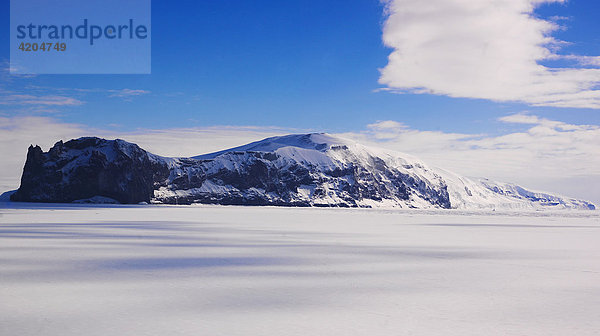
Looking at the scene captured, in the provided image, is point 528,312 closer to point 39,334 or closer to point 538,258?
point 39,334

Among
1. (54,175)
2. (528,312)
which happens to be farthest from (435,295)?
(54,175)

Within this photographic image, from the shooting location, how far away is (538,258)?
18562 millimetres

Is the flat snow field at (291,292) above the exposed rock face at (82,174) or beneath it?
beneath

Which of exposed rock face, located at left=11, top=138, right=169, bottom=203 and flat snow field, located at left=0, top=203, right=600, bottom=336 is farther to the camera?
exposed rock face, located at left=11, top=138, right=169, bottom=203

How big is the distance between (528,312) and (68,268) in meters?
12.2

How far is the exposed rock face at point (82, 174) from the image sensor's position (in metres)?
163

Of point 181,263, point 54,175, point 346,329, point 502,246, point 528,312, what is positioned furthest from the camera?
point 54,175

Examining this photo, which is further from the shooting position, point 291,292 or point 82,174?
point 82,174

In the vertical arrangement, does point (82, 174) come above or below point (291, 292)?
above

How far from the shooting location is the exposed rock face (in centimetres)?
16338

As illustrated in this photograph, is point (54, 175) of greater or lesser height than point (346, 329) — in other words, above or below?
above

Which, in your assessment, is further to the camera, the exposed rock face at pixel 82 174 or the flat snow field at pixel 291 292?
the exposed rock face at pixel 82 174

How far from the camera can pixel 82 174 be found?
16825 cm

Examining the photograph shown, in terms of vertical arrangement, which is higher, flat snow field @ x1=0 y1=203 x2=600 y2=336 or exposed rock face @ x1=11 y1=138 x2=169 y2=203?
exposed rock face @ x1=11 y1=138 x2=169 y2=203
